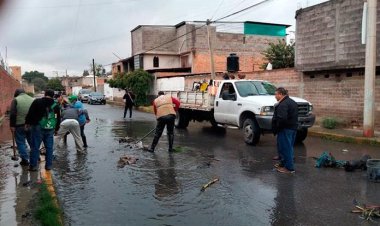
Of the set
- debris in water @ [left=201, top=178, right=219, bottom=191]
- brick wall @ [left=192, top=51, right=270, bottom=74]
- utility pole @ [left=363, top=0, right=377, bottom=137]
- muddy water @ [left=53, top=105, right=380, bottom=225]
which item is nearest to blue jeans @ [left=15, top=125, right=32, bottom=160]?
muddy water @ [left=53, top=105, right=380, bottom=225]

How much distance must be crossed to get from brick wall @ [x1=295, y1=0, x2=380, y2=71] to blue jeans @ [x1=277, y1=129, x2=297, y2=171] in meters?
7.36

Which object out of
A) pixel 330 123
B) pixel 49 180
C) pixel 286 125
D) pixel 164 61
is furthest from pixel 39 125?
pixel 164 61

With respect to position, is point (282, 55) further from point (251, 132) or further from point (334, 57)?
point (251, 132)

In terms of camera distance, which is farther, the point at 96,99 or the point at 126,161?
the point at 96,99

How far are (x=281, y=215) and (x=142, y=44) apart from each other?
141 ft

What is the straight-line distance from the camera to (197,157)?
9984 millimetres

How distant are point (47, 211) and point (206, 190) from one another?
2.67m

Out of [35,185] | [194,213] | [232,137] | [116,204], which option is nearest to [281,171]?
[194,213]

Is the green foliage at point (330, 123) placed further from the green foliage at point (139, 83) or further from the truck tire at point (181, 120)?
the green foliage at point (139, 83)

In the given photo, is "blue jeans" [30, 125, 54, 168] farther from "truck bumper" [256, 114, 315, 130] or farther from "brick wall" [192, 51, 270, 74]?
"brick wall" [192, 51, 270, 74]

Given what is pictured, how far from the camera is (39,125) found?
7.90 m

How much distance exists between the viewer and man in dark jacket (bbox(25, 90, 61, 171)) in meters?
7.80

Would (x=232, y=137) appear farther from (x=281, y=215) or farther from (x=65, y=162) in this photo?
(x=281, y=215)

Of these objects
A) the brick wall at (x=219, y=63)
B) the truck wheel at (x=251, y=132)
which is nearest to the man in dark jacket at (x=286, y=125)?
the truck wheel at (x=251, y=132)
